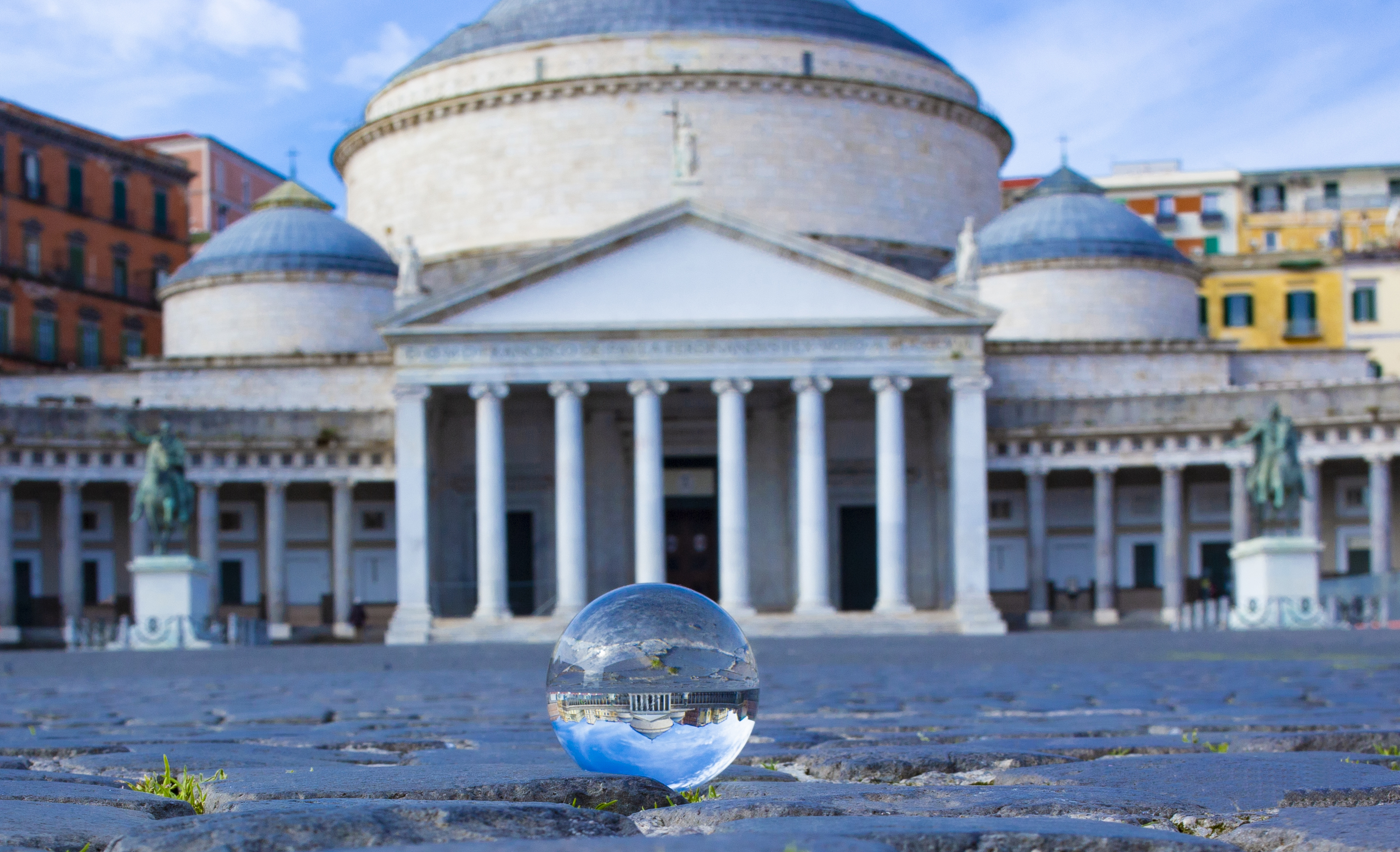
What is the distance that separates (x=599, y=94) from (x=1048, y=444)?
17528 mm

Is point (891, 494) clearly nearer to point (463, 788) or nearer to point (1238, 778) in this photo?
point (1238, 778)

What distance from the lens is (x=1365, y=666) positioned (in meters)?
19.7

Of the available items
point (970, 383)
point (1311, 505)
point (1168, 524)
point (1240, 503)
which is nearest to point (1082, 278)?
point (1168, 524)

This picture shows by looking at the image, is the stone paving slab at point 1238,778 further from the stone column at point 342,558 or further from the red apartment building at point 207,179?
the red apartment building at point 207,179

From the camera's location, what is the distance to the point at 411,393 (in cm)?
4491

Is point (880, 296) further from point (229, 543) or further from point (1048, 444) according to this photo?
point (229, 543)

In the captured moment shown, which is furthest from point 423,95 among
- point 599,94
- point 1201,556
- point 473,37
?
point 1201,556

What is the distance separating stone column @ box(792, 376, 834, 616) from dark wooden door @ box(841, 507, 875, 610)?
5.77 m

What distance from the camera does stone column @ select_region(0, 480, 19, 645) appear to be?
156 ft

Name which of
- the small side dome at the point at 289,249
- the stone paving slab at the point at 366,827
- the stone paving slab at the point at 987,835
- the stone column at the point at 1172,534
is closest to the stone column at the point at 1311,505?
the stone column at the point at 1172,534

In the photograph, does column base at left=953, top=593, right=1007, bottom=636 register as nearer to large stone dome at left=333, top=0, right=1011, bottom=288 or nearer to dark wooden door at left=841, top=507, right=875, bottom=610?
dark wooden door at left=841, top=507, right=875, bottom=610

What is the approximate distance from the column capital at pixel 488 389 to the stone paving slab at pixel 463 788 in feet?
126

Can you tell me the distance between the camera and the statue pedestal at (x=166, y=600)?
39.6 metres

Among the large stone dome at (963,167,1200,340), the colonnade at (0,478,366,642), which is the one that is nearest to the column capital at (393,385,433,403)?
the colonnade at (0,478,366,642)
